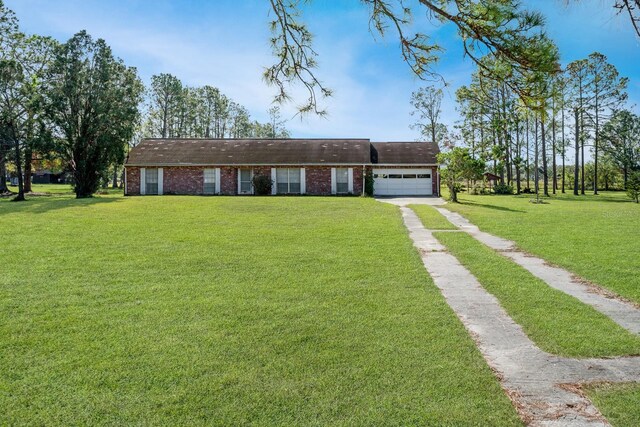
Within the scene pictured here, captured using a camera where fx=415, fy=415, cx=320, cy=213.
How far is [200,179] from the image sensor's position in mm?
28812

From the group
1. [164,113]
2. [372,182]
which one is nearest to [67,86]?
[372,182]

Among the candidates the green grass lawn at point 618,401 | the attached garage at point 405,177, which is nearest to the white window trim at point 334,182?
the attached garage at point 405,177

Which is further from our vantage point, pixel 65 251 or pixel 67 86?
pixel 67 86

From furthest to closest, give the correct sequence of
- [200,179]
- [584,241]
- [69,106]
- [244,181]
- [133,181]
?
[244,181] < [200,179] < [133,181] < [69,106] < [584,241]

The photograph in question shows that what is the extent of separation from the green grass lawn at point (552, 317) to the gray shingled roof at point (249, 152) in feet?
72.0

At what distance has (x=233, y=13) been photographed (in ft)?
14.4

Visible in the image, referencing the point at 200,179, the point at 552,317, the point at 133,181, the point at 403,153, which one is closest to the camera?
the point at 552,317

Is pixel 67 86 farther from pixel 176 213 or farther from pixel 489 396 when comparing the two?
pixel 489 396

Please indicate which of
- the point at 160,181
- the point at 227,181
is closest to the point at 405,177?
the point at 227,181

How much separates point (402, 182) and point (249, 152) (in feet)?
36.7

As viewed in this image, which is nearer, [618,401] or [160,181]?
[618,401]

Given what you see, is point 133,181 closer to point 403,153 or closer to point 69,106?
point 69,106

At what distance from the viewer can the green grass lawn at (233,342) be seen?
283 centimetres

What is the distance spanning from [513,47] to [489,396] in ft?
8.61
